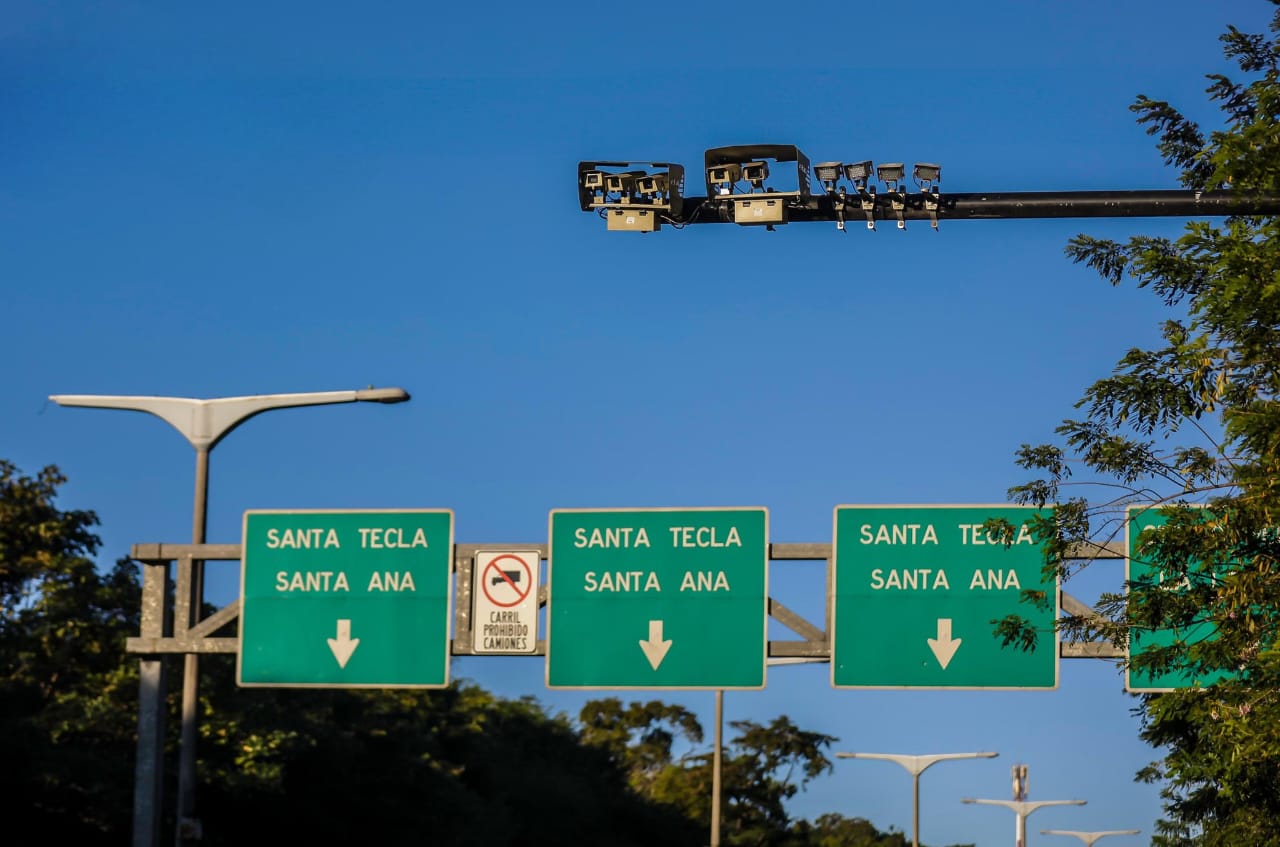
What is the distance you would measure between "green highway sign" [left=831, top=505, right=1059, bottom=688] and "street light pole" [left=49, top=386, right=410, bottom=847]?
227 inches

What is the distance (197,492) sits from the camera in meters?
22.7

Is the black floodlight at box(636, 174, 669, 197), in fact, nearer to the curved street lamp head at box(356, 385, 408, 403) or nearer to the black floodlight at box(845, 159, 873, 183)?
the black floodlight at box(845, 159, 873, 183)

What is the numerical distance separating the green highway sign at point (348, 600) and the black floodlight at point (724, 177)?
795cm

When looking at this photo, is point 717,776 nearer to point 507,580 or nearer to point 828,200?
point 507,580

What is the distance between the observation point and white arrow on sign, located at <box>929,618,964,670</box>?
2061 centimetres

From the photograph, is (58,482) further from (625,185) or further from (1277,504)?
(1277,504)

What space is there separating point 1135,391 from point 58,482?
27.6 meters

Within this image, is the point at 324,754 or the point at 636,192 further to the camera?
the point at 324,754

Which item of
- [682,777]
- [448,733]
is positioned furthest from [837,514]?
[682,777]

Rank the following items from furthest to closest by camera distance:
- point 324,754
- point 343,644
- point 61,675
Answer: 1. point 324,754
2. point 61,675
3. point 343,644

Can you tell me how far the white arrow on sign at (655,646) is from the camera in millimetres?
21263

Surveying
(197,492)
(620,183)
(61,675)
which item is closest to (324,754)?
(61,675)

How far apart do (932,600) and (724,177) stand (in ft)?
23.7

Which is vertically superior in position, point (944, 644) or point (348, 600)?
point (348, 600)
